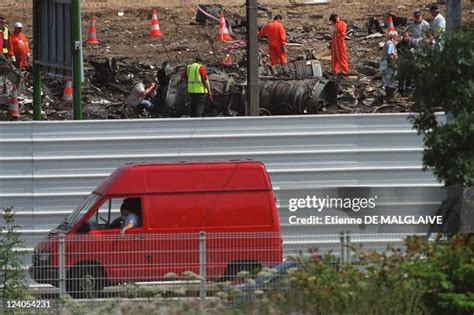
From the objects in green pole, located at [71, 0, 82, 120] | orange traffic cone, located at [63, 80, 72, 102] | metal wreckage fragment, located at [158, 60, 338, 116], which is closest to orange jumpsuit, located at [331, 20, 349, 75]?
metal wreckage fragment, located at [158, 60, 338, 116]

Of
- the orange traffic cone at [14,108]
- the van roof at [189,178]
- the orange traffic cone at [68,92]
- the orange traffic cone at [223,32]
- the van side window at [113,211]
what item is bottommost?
the van side window at [113,211]

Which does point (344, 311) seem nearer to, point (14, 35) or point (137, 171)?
point (137, 171)

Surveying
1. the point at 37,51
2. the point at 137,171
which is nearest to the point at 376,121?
the point at 137,171

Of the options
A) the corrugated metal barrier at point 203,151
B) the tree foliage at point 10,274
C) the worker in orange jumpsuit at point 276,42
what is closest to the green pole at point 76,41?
the corrugated metal barrier at point 203,151

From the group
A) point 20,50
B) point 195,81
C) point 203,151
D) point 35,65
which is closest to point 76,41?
point 35,65

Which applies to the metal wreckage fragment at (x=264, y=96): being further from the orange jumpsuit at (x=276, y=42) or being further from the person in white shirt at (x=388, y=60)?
the orange jumpsuit at (x=276, y=42)

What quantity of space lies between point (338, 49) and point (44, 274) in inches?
748

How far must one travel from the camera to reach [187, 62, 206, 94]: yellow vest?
25.0 meters

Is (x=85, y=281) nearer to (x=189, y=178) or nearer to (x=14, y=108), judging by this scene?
(x=189, y=178)

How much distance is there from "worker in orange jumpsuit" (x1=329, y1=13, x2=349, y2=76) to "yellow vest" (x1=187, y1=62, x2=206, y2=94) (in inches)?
312

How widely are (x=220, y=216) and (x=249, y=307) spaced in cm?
612

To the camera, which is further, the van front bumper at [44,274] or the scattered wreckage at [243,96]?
the scattered wreckage at [243,96]

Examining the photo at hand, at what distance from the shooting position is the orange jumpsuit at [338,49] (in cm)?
3222

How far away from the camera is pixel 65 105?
29.1 m
